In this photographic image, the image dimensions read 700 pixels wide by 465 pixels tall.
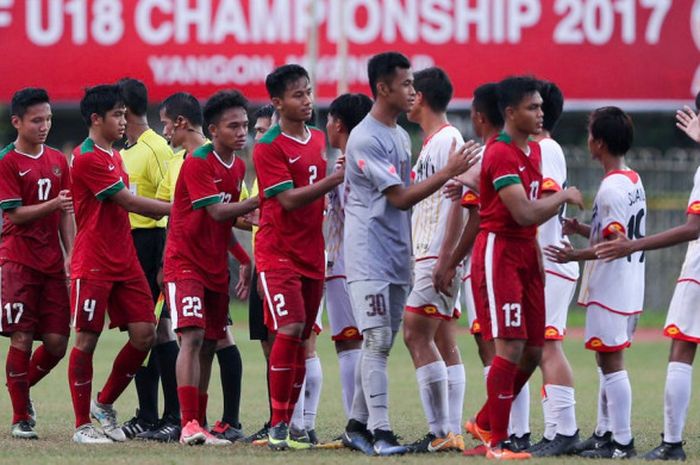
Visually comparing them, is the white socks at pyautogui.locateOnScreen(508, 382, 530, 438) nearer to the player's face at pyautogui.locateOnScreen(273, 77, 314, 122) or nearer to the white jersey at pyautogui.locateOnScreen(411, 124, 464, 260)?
the white jersey at pyautogui.locateOnScreen(411, 124, 464, 260)

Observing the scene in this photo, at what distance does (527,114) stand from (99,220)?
2.97 meters

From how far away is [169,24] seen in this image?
2445cm

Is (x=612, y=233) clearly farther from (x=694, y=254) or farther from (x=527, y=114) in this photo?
(x=527, y=114)

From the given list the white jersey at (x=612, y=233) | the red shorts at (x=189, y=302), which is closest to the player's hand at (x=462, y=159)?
the white jersey at (x=612, y=233)

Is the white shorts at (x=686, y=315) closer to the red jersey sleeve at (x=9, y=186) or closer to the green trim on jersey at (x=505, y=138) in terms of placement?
the green trim on jersey at (x=505, y=138)

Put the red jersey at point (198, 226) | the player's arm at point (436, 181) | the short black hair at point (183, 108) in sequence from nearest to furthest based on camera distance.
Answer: the player's arm at point (436, 181)
the red jersey at point (198, 226)
the short black hair at point (183, 108)

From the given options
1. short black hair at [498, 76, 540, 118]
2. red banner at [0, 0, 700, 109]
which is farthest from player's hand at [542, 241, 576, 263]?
red banner at [0, 0, 700, 109]

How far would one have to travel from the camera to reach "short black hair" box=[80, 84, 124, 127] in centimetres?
971

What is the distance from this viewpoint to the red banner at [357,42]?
24344mm

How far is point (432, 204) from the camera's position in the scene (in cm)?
942

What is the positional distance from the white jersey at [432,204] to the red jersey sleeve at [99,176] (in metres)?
1.94

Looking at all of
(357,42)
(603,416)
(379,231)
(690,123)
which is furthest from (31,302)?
(357,42)

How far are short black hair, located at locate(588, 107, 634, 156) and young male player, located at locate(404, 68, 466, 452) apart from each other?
33.9 inches

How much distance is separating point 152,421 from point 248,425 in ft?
3.16
